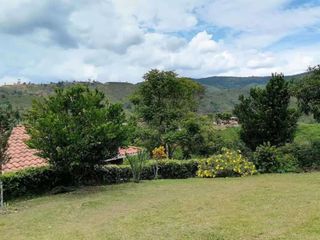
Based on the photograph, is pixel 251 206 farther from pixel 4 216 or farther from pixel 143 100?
pixel 143 100

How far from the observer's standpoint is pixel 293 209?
32.1ft

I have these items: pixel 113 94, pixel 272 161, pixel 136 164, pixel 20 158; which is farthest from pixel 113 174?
pixel 113 94

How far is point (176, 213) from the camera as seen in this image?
10.1m

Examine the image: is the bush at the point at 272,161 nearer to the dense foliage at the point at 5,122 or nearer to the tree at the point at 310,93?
the tree at the point at 310,93

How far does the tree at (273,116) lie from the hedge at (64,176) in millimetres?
5517

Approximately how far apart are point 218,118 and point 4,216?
3351 centimetres

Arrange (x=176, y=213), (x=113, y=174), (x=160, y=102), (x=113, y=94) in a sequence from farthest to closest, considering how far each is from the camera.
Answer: (x=113, y=94) < (x=160, y=102) < (x=113, y=174) < (x=176, y=213)

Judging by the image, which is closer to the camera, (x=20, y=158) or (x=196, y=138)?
(x=20, y=158)

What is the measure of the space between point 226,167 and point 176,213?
8584 millimetres

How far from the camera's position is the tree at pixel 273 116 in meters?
22.8

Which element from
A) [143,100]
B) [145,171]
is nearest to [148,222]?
[145,171]

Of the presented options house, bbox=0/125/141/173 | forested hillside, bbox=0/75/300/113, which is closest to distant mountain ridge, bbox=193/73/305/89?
forested hillside, bbox=0/75/300/113

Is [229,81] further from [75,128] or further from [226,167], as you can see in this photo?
[75,128]

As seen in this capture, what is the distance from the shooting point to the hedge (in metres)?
14.5
